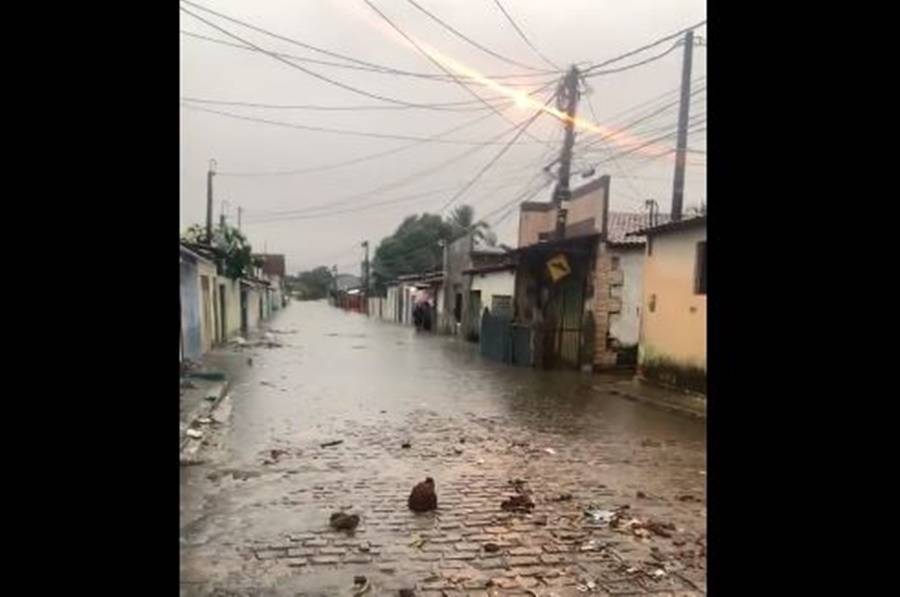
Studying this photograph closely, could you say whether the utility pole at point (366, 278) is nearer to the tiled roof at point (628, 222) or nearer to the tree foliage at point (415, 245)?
the tree foliage at point (415, 245)

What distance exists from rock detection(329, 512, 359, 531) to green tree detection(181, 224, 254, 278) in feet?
85.0

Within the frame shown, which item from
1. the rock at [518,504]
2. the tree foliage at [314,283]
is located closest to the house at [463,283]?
the rock at [518,504]

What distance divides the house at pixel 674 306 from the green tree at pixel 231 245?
18814 mm

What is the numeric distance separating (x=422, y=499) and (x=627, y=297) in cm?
1461

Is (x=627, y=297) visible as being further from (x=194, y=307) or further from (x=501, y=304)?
(x=194, y=307)

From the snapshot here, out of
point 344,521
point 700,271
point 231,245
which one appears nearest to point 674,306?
point 700,271

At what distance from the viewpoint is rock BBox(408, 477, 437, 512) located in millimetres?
7000

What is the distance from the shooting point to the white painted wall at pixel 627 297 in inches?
808

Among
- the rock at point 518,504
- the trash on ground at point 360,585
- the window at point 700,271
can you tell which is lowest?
the rock at point 518,504
